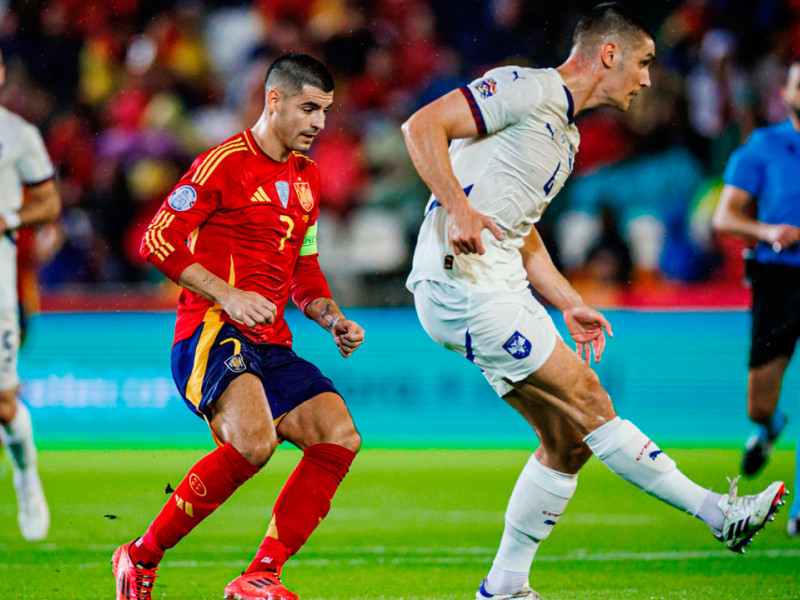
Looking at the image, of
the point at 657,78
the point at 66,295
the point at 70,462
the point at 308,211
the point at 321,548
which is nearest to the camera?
the point at 308,211

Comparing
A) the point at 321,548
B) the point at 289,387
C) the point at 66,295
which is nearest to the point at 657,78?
the point at 66,295

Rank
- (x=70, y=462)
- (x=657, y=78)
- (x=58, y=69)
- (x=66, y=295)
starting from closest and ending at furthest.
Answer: (x=70, y=462) < (x=66, y=295) < (x=657, y=78) < (x=58, y=69)

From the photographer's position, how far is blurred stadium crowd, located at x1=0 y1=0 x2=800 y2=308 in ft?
30.9

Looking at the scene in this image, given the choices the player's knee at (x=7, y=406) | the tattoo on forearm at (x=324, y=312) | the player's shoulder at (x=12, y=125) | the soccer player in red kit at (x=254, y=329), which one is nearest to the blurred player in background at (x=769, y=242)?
the tattoo on forearm at (x=324, y=312)

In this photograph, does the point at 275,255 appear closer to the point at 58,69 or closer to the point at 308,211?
the point at 308,211

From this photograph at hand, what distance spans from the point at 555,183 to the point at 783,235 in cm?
229

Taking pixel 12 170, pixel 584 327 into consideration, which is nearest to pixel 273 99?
pixel 584 327

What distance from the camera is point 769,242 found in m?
6.12

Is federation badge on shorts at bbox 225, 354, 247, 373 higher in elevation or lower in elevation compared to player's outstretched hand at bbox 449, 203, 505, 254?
lower

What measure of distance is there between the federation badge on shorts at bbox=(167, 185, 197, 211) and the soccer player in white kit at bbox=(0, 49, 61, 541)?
247 centimetres

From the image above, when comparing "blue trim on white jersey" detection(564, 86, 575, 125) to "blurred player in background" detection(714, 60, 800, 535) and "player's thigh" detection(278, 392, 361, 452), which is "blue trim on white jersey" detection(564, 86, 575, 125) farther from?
"blurred player in background" detection(714, 60, 800, 535)

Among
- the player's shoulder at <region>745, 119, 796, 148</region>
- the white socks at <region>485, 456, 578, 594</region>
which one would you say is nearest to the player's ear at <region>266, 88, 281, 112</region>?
the white socks at <region>485, 456, 578, 594</region>

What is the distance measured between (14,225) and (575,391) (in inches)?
143

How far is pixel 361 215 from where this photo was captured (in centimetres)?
995
